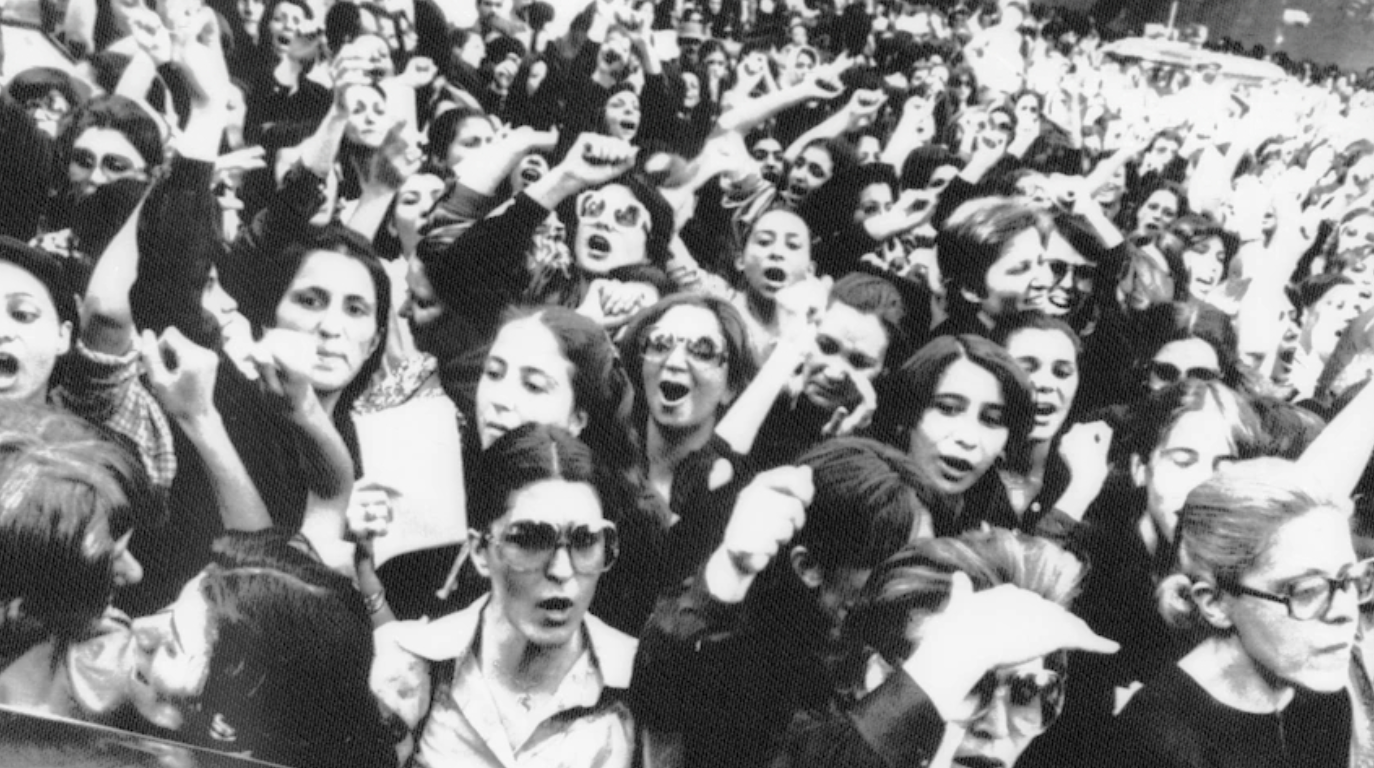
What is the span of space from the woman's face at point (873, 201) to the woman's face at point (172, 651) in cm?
171

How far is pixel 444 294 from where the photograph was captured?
2.56 metres

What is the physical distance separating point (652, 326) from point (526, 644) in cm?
76

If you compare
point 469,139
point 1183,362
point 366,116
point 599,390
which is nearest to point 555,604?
point 599,390

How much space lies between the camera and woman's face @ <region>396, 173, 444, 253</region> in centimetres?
258

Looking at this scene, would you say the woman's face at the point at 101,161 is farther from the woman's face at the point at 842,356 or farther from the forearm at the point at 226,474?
the woman's face at the point at 842,356

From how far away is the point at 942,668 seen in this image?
2.53 meters

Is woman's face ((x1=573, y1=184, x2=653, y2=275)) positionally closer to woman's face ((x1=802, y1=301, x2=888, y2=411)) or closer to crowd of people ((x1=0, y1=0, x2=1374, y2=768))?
crowd of people ((x1=0, y1=0, x2=1374, y2=768))

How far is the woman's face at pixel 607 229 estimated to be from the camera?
2.57 meters

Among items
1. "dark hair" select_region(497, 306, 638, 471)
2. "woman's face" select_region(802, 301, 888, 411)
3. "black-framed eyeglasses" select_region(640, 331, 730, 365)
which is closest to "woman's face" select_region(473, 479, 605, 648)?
"dark hair" select_region(497, 306, 638, 471)

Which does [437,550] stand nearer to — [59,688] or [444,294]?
[444,294]

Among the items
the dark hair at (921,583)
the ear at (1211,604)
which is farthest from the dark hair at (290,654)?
the ear at (1211,604)

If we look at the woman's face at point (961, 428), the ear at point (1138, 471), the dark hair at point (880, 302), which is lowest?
the ear at point (1138, 471)

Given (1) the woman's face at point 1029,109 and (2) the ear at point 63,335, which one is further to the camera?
(1) the woman's face at point 1029,109

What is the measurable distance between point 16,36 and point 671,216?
5.01 ft
